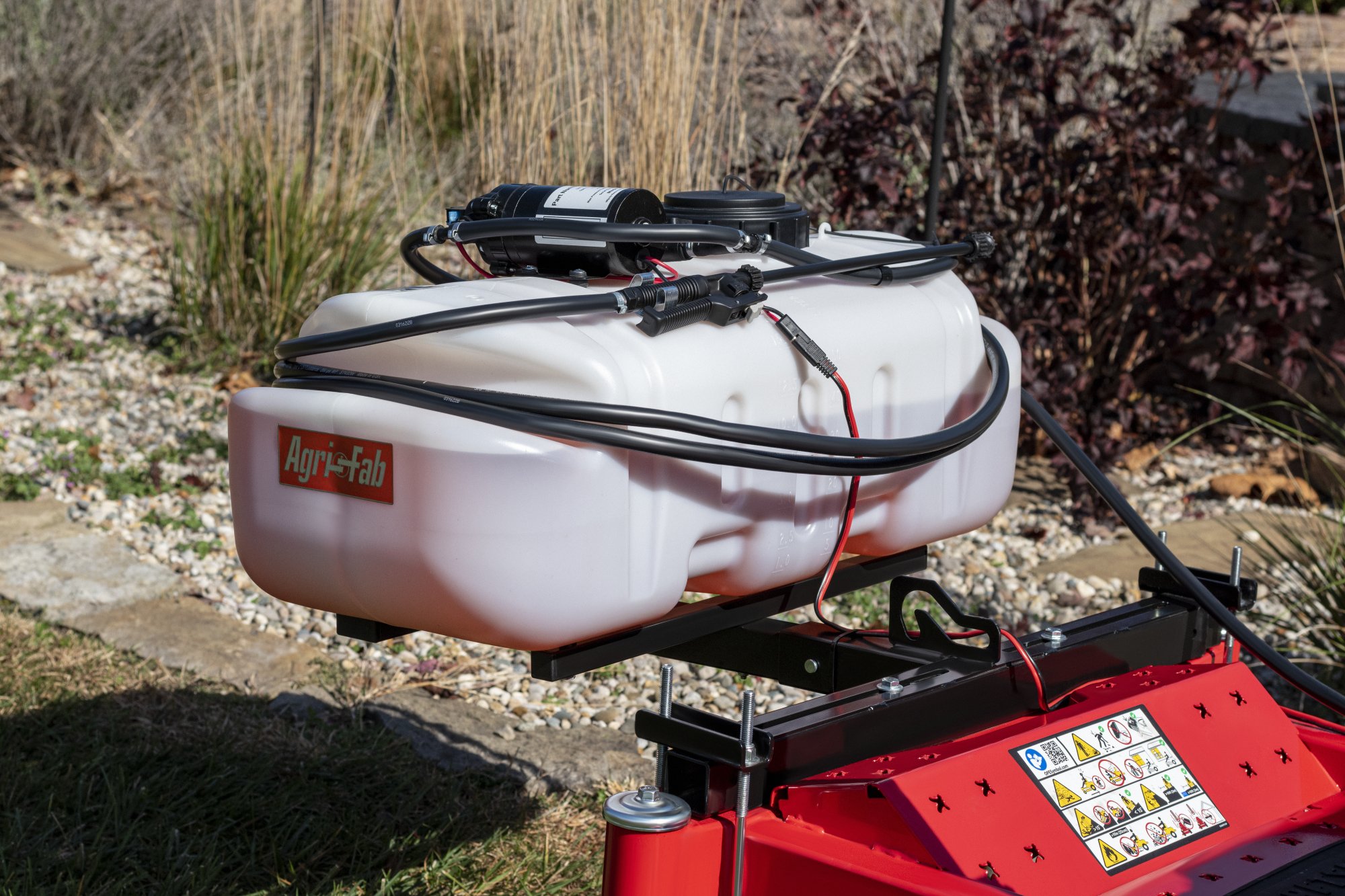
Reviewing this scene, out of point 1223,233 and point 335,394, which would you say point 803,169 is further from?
point 335,394

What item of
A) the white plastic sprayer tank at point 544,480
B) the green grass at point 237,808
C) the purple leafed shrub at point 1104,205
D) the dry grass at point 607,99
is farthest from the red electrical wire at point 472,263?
the purple leafed shrub at point 1104,205

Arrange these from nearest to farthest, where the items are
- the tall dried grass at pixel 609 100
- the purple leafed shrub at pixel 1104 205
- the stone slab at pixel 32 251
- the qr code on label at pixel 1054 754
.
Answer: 1. the qr code on label at pixel 1054 754
2. the tall dried grass at pixel 609 100
3. the purple leafed shrub at pixel 1104 205
4. the stone slab at pixel 32 251

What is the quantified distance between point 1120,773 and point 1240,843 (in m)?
0.17

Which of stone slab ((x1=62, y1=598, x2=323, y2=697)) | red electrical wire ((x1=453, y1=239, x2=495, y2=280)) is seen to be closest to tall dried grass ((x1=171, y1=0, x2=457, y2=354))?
stone slab ((x1=62, y1=598, x2=323, y2=697))

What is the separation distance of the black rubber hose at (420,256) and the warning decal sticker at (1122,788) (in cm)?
86

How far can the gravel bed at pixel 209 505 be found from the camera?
2.94m

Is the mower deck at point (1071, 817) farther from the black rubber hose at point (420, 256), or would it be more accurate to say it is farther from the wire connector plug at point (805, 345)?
the black rubber hose at point (420, 256)

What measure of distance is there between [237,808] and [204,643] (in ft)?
2.59

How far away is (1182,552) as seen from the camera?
3.73m

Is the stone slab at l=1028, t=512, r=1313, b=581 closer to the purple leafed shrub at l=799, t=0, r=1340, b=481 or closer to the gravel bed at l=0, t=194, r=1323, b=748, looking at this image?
the gravel bed at l=0, t=194, r=1323, b=748

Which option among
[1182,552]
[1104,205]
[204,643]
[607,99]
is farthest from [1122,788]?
[1104,205]

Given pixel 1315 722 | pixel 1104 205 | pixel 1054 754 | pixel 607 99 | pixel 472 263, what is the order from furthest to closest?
Answer: pixel 1104 205 < pixel 607 99 < pixel 1315 722 < pixel 472 263 < pixel 1054 754

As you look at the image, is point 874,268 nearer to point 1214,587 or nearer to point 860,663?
point 860,663

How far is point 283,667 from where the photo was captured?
2.90 meters
